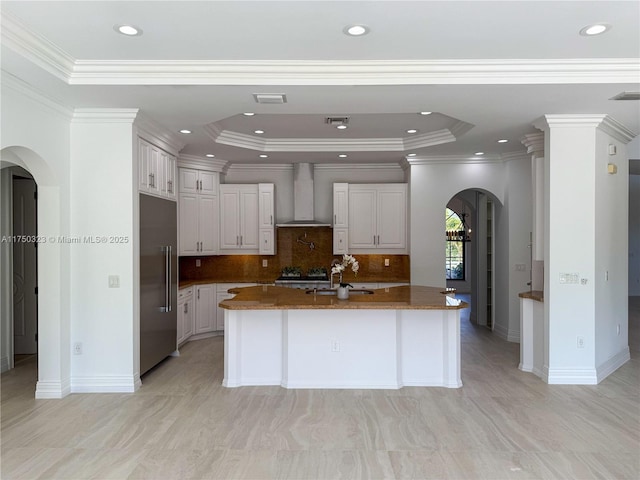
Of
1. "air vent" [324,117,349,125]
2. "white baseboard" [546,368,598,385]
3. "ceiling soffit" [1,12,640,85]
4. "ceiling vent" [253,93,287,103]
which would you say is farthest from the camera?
"air vent" [324,117,349,125]

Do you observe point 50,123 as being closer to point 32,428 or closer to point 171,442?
point 32,428

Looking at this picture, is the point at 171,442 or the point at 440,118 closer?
the point at 171,442

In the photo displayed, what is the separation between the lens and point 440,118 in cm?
544

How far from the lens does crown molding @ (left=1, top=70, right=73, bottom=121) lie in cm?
354

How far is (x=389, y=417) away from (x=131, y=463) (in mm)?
2011

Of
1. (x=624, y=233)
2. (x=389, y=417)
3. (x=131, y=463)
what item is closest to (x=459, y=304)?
(x=389, y=417)

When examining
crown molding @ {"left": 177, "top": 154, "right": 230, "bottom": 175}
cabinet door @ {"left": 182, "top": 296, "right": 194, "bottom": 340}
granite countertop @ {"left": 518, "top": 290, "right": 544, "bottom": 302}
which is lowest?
cabinet door @ {"left": 182, "top": 296, "right": 194, "bottom": 340}

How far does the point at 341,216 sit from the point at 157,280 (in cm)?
320

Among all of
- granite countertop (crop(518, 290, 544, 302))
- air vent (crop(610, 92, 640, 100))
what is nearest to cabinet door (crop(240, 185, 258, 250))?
granite countertop (crop(518, 290, 544, 302))

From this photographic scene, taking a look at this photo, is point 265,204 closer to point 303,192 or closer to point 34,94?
point 303,192

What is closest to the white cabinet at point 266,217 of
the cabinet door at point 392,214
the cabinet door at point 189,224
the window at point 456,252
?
the cabinet door at point 189,224

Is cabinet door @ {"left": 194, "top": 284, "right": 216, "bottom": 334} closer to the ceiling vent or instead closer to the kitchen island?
the kitchen island

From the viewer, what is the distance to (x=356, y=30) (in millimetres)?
3090

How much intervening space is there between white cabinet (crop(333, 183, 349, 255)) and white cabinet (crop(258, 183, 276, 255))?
99 centimetres
